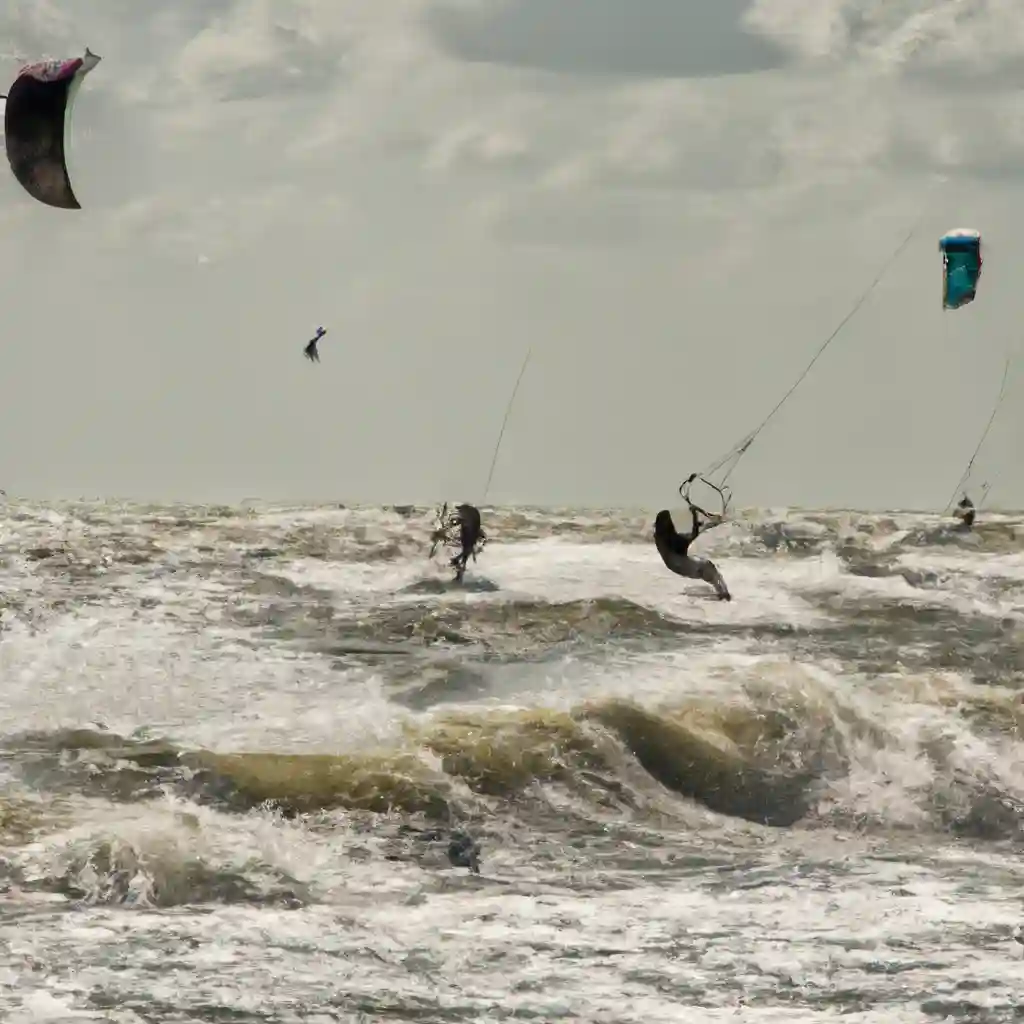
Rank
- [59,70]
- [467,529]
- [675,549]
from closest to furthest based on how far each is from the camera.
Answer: [59,70] → [675,549] → [467,529]

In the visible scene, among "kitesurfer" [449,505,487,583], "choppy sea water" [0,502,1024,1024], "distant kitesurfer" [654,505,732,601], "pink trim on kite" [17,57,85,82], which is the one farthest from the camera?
"kitesurfer" [449,505,487,583]

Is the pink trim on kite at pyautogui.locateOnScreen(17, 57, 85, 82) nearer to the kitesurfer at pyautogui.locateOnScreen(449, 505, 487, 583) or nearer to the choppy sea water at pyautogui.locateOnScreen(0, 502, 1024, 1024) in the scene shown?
the choppy sea water at pyautogui.locateOnScreen(0, 502, 1024, 1024)

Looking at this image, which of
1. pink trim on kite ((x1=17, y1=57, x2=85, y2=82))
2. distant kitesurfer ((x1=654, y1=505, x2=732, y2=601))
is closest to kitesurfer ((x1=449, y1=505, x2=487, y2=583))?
distant kitesurfer ((x1=654, y1=505, x2=732, y2=601))

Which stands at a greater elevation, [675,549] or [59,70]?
[59,70]

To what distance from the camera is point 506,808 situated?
13094mm

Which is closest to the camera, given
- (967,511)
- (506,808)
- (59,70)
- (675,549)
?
(506,808)

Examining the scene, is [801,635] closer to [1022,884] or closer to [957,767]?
[957,767]

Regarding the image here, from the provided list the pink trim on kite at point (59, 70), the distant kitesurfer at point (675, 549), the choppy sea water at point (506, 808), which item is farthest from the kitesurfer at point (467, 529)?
the pink trim on kite at point (59, 70)

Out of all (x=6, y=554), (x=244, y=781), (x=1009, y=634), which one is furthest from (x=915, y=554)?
(x=244, y=781)

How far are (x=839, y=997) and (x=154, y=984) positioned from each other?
133 inches

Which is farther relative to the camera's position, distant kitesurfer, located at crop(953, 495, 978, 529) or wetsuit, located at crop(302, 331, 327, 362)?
distant kitesurfer, located at crop(953, 495, 978, 529)

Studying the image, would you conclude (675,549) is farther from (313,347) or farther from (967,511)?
(967,511)

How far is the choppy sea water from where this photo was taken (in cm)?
841

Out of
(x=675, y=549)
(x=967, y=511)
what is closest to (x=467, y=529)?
(x=675, y=549)
